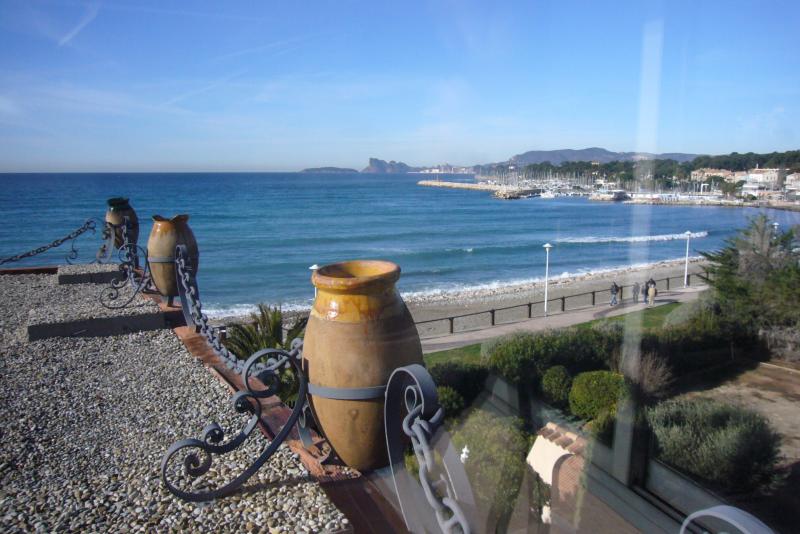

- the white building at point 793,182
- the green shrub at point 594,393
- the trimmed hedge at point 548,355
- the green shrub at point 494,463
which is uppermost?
the white building at point 793,182

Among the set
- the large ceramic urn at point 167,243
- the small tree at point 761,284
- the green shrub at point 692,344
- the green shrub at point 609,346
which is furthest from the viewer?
the green shrub at point 609,346

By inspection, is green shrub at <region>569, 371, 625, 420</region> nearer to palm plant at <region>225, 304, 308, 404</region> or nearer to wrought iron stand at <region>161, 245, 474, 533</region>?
palm plant at <region>225, 304, 308, 404</region>

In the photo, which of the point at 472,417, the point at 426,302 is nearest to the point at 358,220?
the point at 426,302

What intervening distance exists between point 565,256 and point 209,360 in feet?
121

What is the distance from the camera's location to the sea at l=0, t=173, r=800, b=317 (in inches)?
1024

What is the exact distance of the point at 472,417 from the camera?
5812mm

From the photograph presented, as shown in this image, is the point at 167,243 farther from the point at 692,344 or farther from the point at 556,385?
the point at 692,344

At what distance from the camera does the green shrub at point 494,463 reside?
3885mm

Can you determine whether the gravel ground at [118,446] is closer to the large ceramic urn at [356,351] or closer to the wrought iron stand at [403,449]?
the wrought iron stand at [403,449]

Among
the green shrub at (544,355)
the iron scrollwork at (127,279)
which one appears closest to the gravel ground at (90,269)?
the iron scrollwork at (127,279)

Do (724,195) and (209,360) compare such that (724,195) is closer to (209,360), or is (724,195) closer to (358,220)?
(209,360)

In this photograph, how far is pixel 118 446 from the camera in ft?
11.4

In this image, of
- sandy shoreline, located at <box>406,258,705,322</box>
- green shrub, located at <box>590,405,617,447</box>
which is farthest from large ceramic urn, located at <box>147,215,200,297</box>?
sandy shoreline, located at <box>406,258,705,322</box>

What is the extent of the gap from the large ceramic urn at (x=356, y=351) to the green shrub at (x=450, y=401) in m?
3.87
